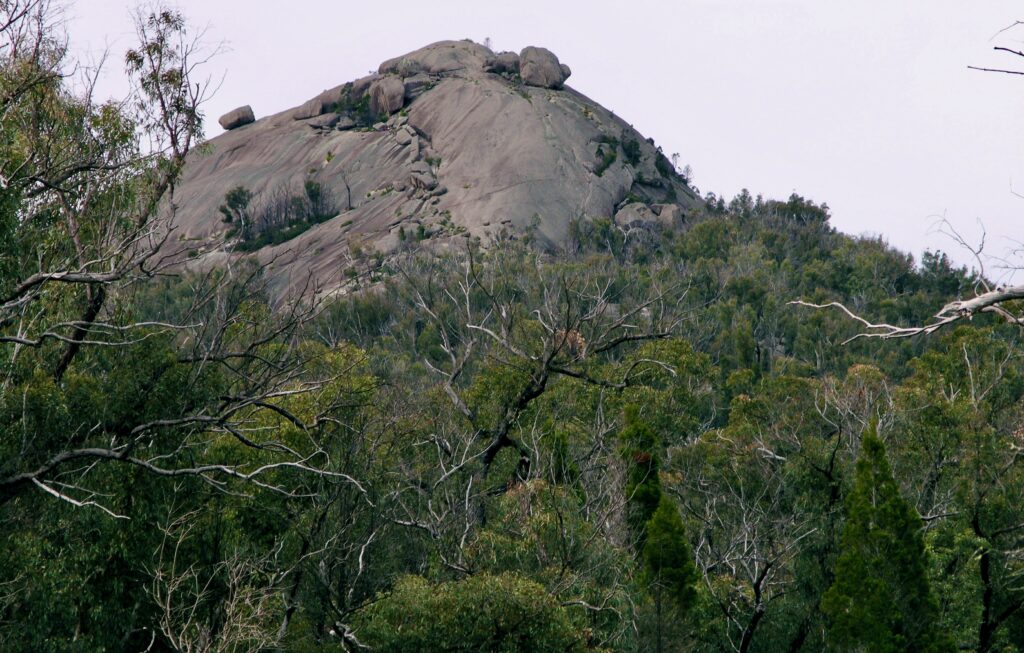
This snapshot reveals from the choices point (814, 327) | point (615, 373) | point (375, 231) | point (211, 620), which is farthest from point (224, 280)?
→ point (375, 231)

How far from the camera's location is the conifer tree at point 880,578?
23.1 m

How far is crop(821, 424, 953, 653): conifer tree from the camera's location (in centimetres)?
2311

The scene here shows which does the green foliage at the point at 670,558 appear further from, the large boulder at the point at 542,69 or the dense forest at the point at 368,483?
the large boulder at the point at 542,69

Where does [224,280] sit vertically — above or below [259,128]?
below

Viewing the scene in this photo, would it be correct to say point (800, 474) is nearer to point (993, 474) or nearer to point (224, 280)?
point (993, 474)

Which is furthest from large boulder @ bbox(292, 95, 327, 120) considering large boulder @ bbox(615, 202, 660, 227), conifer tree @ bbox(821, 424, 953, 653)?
conifer tree @ bbox(821, 424, 953, 653)

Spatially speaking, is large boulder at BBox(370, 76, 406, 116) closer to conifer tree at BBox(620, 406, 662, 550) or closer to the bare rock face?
the bare rock face

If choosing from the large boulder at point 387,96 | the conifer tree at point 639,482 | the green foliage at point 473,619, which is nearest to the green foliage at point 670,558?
the conifer tree at point 639,482

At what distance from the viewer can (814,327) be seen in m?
70.0

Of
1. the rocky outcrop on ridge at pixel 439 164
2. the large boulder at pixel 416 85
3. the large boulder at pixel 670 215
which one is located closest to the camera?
the rocky outcrop on ridge at pixel 439 164

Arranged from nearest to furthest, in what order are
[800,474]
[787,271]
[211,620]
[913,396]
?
[211,620]
[800,474]
[913,396]
[787,271]

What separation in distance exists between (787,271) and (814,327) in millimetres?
21032

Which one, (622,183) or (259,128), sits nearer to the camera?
(622,183)

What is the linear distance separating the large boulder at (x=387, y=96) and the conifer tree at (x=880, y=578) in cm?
11551
